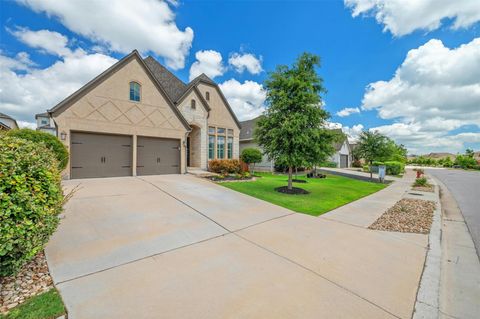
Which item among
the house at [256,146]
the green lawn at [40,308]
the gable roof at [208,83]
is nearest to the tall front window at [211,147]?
the gable roof at [208,83]

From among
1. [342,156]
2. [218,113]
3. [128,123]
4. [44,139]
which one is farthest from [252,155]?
[342,156]

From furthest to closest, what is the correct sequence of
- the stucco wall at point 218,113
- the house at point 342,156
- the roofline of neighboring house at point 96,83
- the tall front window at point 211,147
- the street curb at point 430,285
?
the house at point 342,156, the stucco wall at point 218,113, the tall front window at point 211,147, the roofline of neighboring house at point 96,83, the street curb at point 430,285

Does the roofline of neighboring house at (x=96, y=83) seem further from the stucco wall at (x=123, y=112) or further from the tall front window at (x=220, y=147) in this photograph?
the tall front window at (x=220, y=147)

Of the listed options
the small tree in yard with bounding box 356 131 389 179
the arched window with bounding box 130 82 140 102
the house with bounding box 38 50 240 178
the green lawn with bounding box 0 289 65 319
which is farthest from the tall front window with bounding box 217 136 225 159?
the green lawn with bounding box 0 289 65 319

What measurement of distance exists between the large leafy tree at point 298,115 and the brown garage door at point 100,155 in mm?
8565

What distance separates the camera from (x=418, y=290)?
105 inches

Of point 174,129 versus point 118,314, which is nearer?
point 118,314

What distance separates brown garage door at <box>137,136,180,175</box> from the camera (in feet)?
39.1

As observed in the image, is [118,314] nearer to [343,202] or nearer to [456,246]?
[456,246]

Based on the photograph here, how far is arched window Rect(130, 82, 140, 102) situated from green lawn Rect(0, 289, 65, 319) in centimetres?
1144

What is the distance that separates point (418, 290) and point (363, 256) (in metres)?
0.94

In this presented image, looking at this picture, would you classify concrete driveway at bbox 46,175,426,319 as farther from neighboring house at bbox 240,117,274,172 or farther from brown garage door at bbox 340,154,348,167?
brown garage door at bbox 340,154,348,167

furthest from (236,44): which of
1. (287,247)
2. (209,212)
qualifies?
(287,247)

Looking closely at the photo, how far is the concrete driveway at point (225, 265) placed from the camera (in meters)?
2.25
